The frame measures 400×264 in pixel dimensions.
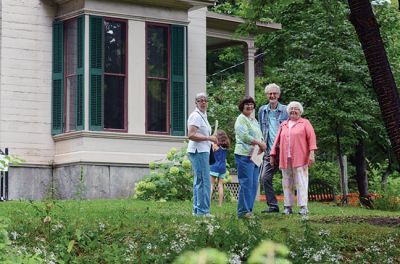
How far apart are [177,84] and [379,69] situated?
30.4 ft

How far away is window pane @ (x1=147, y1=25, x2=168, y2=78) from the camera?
65.3 ft

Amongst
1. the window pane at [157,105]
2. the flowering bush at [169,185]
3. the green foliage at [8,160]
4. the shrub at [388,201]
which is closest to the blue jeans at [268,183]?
the flowering bush at [169,185]

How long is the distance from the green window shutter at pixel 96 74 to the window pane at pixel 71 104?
19.9 inches

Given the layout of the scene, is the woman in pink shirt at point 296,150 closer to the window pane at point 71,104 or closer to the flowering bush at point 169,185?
the flowering bush at point 169,185

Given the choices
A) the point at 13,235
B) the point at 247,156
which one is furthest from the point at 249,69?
the point at 13,235

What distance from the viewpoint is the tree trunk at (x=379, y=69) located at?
11.1 metres

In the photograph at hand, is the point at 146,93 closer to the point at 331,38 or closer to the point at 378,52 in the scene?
the point at 331,38

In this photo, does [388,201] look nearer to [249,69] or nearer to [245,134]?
[249,69]

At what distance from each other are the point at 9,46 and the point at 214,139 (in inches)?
331

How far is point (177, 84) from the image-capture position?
20.1 metres

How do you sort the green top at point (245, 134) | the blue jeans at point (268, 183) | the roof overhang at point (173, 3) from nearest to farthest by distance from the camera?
the green top at point (245, 134), the blue jeans at point (268, 183), the roof overhang at point (173, 3)

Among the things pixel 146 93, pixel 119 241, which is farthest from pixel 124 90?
pixel 119 241

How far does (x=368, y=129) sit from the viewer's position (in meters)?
24.4

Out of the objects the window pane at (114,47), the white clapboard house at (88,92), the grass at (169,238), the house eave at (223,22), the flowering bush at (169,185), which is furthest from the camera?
the house eave at (223,22)
